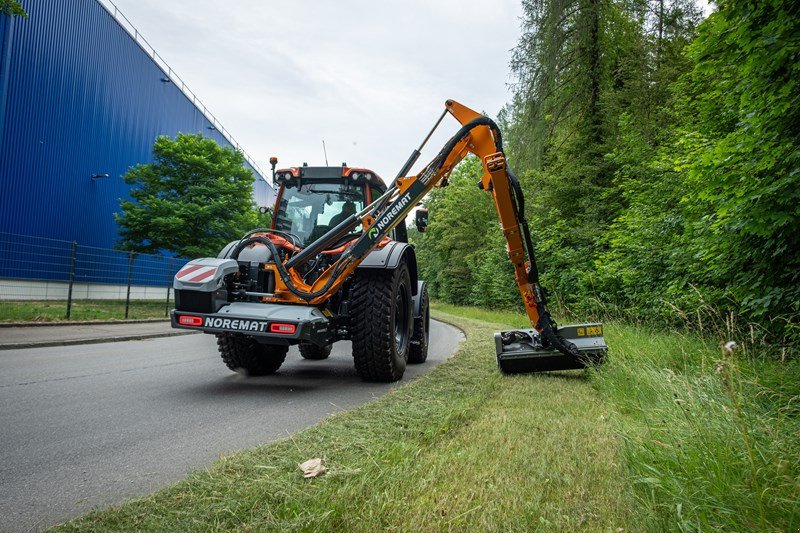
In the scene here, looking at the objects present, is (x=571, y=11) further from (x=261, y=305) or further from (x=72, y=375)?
(x=72, y=375)

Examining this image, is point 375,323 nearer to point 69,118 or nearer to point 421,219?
point 421,219

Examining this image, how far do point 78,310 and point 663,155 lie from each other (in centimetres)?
1475

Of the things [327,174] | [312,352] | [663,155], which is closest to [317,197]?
[327,174]

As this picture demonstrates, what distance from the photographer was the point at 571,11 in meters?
14.6

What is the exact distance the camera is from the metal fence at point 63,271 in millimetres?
11555

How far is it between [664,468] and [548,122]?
14.9 meters

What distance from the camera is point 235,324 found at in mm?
4672

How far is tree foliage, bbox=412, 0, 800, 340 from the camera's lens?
433 centimetres

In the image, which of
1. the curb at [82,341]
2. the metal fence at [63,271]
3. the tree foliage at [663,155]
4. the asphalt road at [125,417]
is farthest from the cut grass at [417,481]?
the metal fence at [63,271]

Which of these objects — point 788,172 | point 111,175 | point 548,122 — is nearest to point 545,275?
point 548,122

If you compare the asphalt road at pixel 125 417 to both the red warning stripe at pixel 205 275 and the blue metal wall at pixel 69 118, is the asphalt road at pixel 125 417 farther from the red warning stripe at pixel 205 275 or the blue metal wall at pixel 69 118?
the blue metal wall at pixel 69 118

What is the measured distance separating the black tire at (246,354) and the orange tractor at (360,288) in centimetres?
1

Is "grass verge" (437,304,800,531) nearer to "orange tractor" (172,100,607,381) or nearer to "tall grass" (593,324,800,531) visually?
"tall grass" (593,324,800,531)

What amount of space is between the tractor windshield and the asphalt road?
6.22 feet
